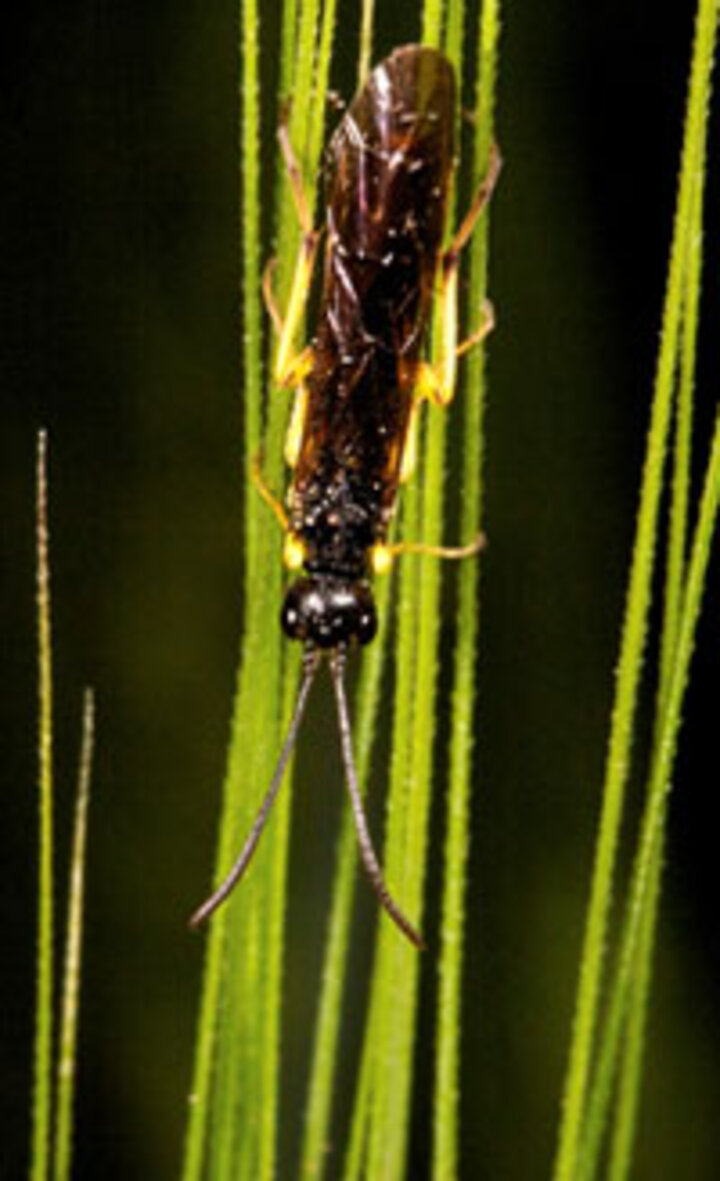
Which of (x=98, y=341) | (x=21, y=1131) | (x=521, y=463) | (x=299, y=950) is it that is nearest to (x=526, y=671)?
(x=521, y=463)

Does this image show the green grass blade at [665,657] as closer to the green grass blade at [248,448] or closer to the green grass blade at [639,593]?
the green grass blade at [639,593]

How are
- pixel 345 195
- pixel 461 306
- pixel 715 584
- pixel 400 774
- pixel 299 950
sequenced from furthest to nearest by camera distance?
pixel 299 950 < pixel 715 584 < pixel 461 306 < pixel 345 195 < pixel 400 774

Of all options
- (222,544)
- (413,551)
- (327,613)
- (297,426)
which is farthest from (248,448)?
(222,544)

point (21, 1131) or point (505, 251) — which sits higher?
point (505, 251)

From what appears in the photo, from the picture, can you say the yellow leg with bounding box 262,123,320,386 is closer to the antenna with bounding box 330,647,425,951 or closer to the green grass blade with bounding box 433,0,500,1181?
the green grass blade with bounding box 433,0,500,1181

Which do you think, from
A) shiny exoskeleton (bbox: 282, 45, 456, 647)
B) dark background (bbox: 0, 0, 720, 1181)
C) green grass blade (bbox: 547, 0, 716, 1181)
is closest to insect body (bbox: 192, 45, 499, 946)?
shiny exoskeleton (bbox: 282, 45, 456, 647)

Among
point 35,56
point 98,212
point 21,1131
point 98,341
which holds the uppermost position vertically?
point 35,56

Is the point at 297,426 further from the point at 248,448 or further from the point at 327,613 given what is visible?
the point at 248,448

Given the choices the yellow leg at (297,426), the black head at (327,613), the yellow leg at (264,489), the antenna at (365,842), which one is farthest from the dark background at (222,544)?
the yellow leg at (264,489)

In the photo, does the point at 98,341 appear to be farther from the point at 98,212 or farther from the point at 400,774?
the point at 400,774
